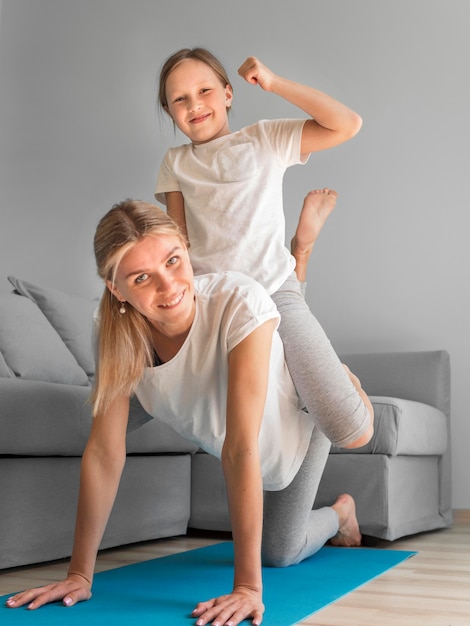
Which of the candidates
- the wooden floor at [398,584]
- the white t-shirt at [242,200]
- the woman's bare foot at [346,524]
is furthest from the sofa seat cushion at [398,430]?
the white t-shirt at [242,200]

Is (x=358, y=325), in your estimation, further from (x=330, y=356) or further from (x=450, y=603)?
(x=450, y=603)

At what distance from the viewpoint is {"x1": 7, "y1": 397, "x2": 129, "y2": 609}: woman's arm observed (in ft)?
5.55

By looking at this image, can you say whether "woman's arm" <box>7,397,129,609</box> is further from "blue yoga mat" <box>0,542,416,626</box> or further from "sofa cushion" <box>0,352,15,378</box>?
"sofa cushion" <box>0,352,15,378</box>

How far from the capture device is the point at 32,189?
15.3 feet

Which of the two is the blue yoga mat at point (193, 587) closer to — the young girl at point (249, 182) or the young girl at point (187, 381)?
the young girl at point (187, 381)

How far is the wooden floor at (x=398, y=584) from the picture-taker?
162cm

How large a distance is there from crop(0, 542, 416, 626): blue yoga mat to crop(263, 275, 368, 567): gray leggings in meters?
0.09

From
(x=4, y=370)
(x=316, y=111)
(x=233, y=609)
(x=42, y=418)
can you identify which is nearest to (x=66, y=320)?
(x=4, y=370)

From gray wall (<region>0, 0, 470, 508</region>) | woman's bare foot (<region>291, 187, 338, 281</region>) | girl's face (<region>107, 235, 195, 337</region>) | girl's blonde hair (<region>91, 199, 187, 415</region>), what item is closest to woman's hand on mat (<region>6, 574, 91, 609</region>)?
girl's blonde hair (<region>91, 199, 187, 415</region>)

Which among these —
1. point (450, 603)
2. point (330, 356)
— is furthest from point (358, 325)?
point (450, 603)

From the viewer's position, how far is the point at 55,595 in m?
1.63

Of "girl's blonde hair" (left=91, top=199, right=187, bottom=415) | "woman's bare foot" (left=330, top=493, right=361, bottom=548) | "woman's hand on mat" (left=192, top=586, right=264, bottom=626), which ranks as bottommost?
"woman's bare foot" (left=330, top=493, right=361, bottom=548)

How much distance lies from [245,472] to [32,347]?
142cm

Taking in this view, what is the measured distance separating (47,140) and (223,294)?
129 inches
